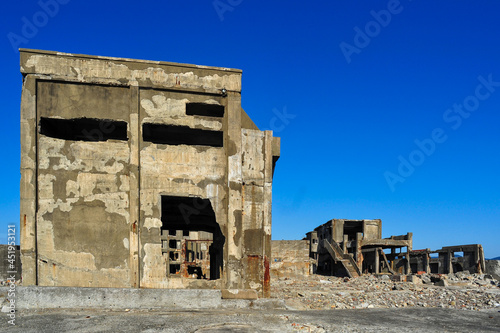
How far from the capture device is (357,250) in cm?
2634

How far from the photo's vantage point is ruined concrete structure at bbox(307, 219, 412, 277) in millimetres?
25891

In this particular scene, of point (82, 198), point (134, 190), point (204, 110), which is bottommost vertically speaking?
point (82, 198)

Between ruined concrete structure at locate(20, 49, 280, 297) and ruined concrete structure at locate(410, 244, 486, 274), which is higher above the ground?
ruined concrete structure at locate(20, 49, 280, 297)

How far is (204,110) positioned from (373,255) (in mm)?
21228

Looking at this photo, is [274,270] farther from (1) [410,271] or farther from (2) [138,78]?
(2) [138,78]

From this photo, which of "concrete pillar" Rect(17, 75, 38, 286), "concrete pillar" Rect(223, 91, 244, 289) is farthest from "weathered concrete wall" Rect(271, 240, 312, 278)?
"concrete pillar" Rect(17, 75, 38, 286)

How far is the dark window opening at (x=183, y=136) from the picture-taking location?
9.91 meters

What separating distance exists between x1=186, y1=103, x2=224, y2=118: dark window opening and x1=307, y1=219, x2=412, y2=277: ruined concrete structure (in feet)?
58.9

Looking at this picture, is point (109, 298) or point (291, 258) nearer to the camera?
point (109, 298)

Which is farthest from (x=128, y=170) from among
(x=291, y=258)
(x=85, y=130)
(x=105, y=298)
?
(x=291, y=258)

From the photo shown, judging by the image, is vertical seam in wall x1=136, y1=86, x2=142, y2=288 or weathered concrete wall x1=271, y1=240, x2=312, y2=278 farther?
weathered concrete wall x1=271, y1=240, x2=312, y2=278

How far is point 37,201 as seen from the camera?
832cm

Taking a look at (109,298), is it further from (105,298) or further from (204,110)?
(204,110)

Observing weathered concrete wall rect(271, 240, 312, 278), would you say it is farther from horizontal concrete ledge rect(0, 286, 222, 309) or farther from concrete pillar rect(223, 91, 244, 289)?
horizontal concrete ledge rect(0, 286, 222, 309)
